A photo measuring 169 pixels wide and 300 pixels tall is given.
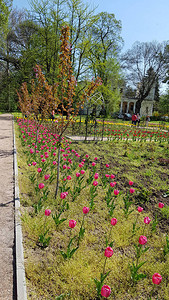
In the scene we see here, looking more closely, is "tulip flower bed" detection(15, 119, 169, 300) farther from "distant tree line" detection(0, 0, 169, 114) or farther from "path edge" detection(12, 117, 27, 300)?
"distant tree line" detection(0, 0, 169, 114)

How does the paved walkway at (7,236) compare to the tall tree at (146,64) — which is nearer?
the paved walkway at (7,236)

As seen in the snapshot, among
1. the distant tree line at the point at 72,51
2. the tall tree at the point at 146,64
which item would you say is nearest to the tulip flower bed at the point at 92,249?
the distant tree line at the point at 72,51

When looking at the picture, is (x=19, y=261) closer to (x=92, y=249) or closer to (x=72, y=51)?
(x=92, y=249)

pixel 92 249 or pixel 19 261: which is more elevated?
pixel 19 261

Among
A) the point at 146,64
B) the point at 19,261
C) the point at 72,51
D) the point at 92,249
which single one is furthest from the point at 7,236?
the point at 146,64

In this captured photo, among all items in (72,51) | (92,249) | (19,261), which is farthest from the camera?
(72,51)

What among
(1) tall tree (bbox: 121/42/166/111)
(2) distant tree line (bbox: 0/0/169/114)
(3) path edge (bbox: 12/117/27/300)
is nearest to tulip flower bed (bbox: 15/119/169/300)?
(3) path edge (bbox: 12/117/27/300)

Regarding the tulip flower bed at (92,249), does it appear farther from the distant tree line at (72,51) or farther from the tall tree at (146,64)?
the tall tree at (146,64)

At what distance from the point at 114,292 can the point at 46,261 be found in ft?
2.83

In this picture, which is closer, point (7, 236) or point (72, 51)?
point (7, 236)

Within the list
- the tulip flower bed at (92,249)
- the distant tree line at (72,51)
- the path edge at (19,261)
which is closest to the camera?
the path edge at (19,261)

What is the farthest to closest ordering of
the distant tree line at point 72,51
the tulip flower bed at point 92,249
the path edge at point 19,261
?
the distant tree line at point 72,51 < the tulip flower bed at point 92,249 < the path edge at point 19,261

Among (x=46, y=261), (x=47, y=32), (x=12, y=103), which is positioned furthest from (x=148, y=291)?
(x=12, y=103)

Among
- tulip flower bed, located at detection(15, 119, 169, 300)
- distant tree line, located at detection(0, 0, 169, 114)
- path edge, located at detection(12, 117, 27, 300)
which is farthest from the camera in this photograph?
distant tree line, located at detection(0, 0, 169, 114)
